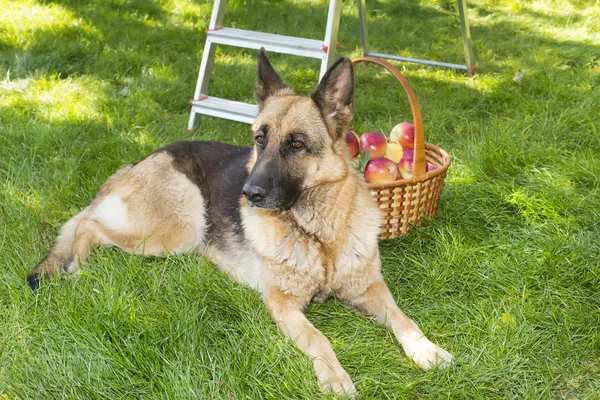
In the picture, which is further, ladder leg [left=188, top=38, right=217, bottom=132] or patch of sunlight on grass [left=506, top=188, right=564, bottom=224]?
ladder leg [left=188, top=38, right=217, bottom=132]

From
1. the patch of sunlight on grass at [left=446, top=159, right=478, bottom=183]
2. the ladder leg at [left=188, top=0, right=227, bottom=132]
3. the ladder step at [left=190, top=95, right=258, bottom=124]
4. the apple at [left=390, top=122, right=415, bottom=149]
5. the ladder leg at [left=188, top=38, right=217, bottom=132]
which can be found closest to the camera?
the apple at [left=390, top=122, right=415, bottom=149]

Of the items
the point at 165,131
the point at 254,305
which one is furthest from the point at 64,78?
the point at 254,305

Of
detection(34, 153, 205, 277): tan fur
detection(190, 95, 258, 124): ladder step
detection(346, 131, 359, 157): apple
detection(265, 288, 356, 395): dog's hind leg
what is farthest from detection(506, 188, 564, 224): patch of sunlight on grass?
detection(190, 95, 258, 124): ladder step

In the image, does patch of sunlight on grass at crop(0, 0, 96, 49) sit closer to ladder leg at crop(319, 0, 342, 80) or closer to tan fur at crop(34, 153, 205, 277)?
ladder leg at crop(319, 0, 342, 80)

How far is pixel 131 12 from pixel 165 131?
3.56 m

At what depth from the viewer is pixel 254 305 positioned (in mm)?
2949

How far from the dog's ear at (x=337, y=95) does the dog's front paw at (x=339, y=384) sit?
128cm

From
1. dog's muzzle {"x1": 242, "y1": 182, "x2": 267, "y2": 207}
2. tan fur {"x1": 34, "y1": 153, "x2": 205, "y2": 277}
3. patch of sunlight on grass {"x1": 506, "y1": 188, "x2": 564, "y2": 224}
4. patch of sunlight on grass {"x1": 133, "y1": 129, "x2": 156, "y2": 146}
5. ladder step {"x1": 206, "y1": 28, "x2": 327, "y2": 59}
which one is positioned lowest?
patch of sunlight on grass {"x1": 133, "y1": 129, "x2": 156, "y2": 146}

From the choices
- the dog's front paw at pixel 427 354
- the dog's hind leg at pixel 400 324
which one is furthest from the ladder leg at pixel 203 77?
the dog's front paw at pixel 427 354

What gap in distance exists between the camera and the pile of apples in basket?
344 centimetres

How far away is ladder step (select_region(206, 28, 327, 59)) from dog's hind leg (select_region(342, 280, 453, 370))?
246 centimetres

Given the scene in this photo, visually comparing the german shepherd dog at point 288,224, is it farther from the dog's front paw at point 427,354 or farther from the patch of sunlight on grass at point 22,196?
the patch of sunlight on grass at point 22,196

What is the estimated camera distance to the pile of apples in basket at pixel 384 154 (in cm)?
344

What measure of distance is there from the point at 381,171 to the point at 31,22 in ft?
17.8
